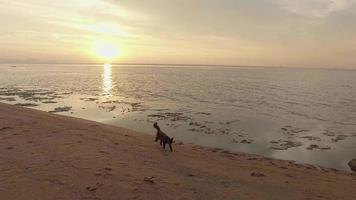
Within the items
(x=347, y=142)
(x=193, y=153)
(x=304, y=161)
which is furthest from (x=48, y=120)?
(x=347, y=142)

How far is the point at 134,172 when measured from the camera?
10.8m

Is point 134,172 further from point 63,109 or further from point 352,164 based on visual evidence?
point 63,109

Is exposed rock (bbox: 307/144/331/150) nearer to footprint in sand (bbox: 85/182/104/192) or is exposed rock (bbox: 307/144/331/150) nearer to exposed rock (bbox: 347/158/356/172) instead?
exposed rock (bbox: 347/158/356/172)

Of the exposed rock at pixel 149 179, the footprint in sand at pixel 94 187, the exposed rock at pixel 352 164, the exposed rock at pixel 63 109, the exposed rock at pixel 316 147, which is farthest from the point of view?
the exposed rock at pixel 63 109

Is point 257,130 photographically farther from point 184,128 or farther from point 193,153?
point 193,153

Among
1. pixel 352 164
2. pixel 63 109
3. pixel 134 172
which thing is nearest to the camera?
pixel 134 172

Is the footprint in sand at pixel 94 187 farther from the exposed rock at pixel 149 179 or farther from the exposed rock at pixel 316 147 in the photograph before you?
the exposed rock at pixel 316 147

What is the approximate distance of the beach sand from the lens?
9.23m

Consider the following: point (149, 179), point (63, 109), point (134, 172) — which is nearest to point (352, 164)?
point (149, 179)

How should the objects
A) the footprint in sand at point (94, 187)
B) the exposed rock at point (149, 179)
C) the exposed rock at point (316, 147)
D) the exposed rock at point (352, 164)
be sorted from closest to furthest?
the footprint in sand at point (94, 187)
the exposed rock at point (149, 179)
the exposed rock at point (352, 164)
the exposed rock at point (316, 147)

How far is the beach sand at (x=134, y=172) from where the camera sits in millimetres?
9234

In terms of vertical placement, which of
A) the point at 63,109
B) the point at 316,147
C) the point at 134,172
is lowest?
the point at 316,147

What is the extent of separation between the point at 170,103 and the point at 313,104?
19.0 metres

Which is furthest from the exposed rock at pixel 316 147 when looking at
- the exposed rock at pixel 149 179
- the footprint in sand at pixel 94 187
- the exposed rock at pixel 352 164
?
the footprint in sand at pixel 94 187
